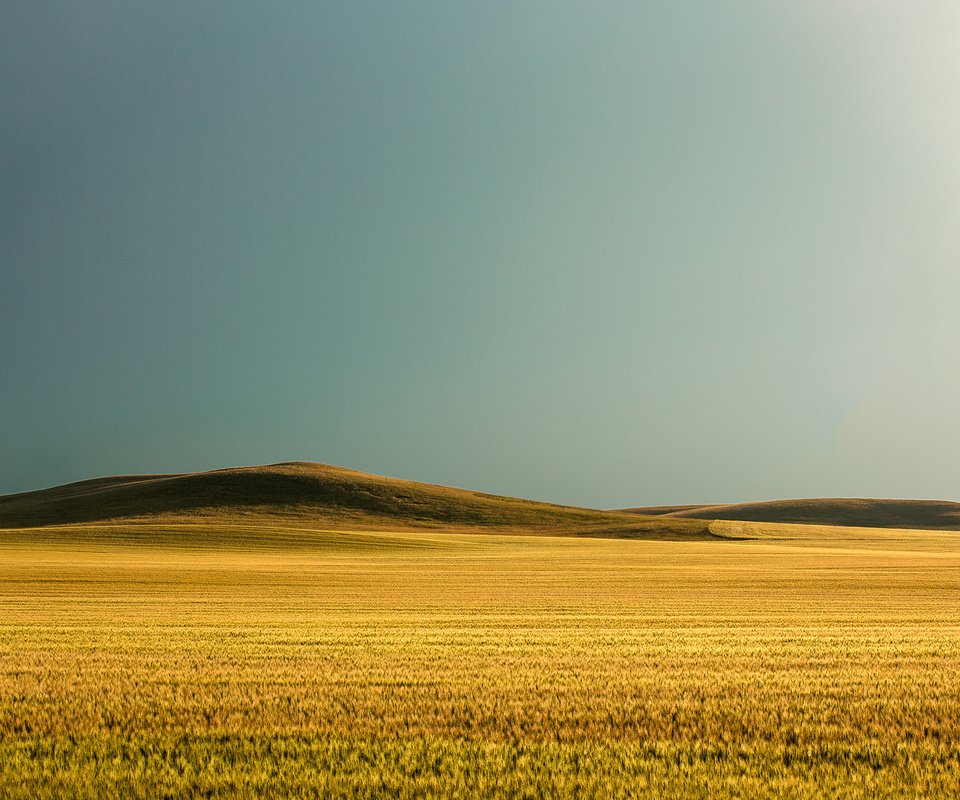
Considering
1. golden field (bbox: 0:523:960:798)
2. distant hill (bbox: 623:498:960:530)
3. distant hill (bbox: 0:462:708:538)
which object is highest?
golden field (bbox: 0:523:960:798)

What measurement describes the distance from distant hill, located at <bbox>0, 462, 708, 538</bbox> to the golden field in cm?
6987

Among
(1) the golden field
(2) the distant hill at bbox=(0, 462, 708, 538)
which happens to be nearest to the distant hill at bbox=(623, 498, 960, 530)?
(2) the distant hill at bbox=(0, 462, 708, 538)

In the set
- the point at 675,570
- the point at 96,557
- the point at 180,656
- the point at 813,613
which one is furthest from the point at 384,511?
the point at 180,656

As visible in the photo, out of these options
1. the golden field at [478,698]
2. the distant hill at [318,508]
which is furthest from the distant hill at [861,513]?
the golden field at [478,698]

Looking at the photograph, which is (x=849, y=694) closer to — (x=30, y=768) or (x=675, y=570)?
(x=30, y=768)

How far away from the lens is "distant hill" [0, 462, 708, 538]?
3738 inches

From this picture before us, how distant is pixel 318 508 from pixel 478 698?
97196 millimetres

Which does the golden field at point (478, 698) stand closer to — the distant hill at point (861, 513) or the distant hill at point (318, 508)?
the distant hill at point (318, 508)

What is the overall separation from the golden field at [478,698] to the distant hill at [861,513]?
147086 mm

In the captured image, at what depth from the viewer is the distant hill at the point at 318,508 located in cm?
9494

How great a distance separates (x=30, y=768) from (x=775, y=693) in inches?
315

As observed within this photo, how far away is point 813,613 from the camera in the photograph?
2198 cm

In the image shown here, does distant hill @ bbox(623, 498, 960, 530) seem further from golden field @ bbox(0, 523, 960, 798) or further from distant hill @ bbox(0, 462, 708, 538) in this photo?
golden field @ bbox(0, 523, 960, 798)

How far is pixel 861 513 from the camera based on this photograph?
568 feet
